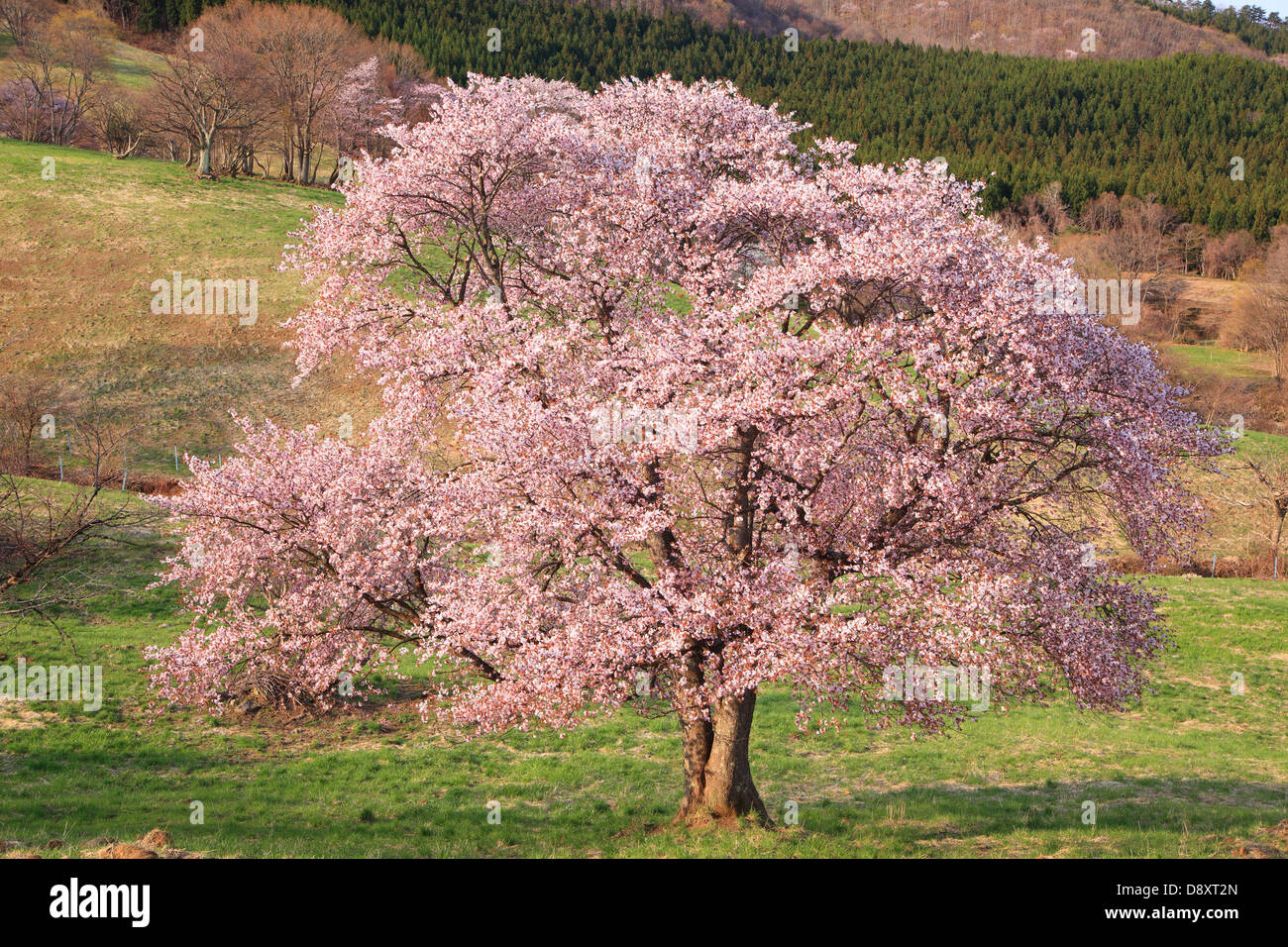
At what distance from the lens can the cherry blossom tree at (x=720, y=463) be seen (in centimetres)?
1430

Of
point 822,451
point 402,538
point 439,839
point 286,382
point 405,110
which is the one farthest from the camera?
point 405,110

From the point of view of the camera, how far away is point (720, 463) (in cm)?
1670

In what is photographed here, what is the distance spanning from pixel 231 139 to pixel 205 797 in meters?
78.8

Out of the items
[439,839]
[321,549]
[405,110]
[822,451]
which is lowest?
[439,839]

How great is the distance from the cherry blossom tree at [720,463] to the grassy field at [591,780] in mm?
2830

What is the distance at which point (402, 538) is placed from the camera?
16.9 metres

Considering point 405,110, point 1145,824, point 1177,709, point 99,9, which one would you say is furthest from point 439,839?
point 99,9

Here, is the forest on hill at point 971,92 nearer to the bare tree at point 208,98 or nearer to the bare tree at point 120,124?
the bare tree at point 208,98

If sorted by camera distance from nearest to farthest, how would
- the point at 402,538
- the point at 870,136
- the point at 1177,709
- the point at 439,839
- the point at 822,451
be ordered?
the point at 822,451
the point at 402,538
the point at 439,839
the point at 1177,709
the point at 870,136

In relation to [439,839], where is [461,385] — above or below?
above

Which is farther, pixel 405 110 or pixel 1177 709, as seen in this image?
pixel 405 110

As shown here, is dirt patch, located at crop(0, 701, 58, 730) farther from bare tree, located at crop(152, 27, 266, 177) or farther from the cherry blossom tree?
bare tree, located at crop(152, 27, 266, 177)

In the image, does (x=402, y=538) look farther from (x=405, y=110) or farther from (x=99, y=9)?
(x=99, y=9)

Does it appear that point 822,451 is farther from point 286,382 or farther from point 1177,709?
point 286,382
